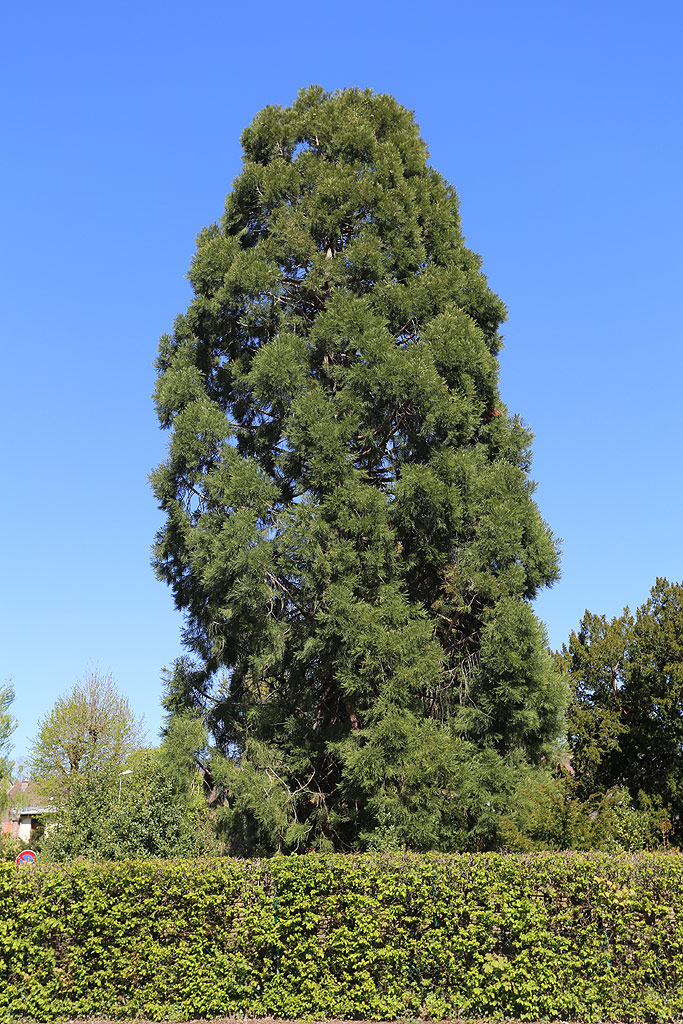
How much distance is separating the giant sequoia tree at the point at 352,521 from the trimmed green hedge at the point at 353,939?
2.82 metres

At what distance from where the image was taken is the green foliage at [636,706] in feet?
86.4

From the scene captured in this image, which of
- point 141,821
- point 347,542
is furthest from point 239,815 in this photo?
point 347,542

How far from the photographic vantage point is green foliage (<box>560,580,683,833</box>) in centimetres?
2633

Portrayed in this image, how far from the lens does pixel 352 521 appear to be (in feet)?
43.5

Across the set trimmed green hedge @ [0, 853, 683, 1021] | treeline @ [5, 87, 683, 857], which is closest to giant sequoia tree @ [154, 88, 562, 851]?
treeline @ [5, 87, 683, 857]

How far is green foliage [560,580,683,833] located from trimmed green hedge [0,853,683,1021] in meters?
17.5

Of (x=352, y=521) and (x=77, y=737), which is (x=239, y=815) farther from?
(x=77, y=737)

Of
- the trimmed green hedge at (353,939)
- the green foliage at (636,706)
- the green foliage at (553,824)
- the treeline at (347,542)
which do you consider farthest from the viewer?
the green foliage at (636,706)

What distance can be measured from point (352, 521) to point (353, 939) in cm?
634

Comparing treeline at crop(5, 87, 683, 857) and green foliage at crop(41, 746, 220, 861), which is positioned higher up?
treeline at crop(5, 87, 683, 857)

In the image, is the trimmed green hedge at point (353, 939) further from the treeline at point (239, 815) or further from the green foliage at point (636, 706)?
the green foliage at point (636, 706)

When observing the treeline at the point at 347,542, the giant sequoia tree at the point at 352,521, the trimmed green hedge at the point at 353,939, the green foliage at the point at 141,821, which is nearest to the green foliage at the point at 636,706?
the treeline at the point at 347,542

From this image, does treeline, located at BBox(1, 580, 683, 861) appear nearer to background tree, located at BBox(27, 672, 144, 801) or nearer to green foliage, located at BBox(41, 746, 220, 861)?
green foliage, located at BBox(41, 746, 220, 861)

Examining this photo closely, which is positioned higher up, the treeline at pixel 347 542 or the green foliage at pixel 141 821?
the treeline at pixel 347 542
